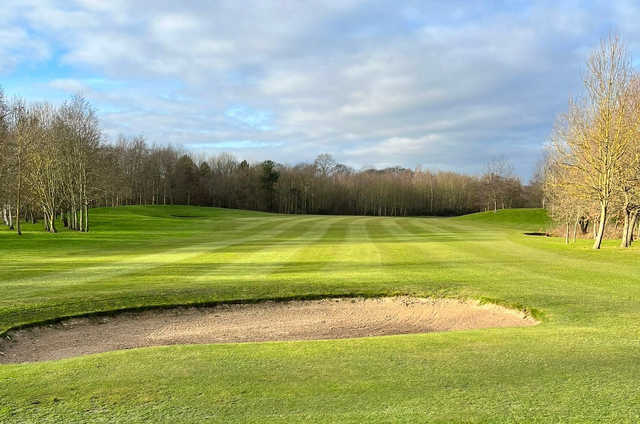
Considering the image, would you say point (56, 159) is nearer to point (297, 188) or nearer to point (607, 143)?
point (607, 143)

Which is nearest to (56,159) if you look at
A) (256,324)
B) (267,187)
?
(256,324)

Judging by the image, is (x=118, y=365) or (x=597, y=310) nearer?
(x=118, y=365)

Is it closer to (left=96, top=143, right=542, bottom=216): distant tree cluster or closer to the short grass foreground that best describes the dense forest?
(left=96, top=143, right=542, bottom=216): distant tree cluster

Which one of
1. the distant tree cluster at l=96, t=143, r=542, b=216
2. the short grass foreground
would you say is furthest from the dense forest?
the short grass foreground

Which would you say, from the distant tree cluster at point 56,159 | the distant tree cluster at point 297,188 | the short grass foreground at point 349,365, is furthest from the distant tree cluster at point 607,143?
the distant tree cluster at point 297,188

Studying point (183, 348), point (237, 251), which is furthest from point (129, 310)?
point (237, 251)

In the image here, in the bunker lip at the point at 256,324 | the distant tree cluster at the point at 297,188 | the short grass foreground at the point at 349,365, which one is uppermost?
the distant tree cluster at the point at 297,188

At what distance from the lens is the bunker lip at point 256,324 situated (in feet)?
29.9

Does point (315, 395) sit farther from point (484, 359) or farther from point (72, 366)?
point (72, 366)

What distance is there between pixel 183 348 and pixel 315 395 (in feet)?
10.4

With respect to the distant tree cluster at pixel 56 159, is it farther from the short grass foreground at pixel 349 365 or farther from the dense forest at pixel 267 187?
the short grass foreground at pixel 349 365

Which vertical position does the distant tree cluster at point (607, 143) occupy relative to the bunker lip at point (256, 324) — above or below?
above

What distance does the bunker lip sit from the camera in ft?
29.9

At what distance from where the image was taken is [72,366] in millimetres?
6523
